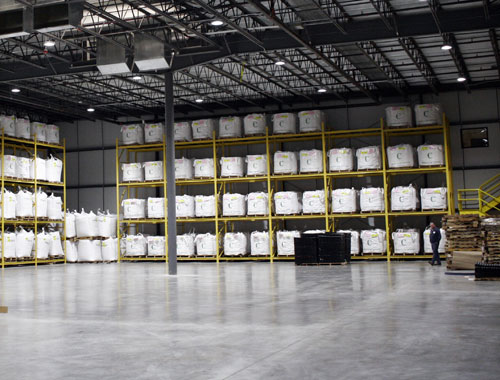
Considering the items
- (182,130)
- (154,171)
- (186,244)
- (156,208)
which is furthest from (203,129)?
(186,244)

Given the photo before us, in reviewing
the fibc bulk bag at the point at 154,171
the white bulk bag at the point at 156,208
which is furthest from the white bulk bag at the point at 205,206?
the fibc bulk bag at the point at 154,171

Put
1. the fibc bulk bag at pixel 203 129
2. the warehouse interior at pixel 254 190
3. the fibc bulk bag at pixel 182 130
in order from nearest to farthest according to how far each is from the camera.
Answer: the warehouse interior at pixel 254 190 < the fibc bulk bag at pixel 203 129 < the fibc bulk bag at pixel 182 130

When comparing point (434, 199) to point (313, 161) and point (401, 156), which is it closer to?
point (401, 156)

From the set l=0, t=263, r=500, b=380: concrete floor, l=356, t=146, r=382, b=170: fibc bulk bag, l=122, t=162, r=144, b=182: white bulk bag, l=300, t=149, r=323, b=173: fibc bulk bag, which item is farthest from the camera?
l=122, t=162, r=144, b=182: white bulk bag

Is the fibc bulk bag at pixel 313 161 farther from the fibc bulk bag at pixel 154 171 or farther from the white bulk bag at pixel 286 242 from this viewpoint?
the fibc bulk bag at pixel 154 171

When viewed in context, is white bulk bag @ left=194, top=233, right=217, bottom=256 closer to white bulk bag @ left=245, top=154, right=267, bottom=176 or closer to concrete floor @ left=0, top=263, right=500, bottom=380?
white bulk bag @ left=245, top=154, right=267, bottom=176

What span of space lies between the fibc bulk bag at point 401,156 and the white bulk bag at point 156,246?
9212 mm

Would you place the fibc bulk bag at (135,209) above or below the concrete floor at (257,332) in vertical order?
above

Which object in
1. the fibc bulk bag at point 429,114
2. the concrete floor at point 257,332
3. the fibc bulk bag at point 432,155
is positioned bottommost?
the concrete floor at point 257,332

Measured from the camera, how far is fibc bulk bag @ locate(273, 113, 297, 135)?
23.7 m

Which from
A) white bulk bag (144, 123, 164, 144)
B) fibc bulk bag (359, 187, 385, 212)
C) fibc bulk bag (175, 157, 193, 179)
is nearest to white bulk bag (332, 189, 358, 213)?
fibc bulk bag (359, 187, 385, 212)

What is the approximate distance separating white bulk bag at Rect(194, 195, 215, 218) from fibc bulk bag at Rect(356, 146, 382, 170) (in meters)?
5.79

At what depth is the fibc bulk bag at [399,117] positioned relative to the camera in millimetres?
22328

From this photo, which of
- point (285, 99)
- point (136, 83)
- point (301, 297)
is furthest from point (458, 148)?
point (301, 297)
